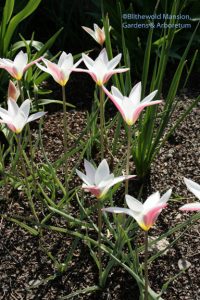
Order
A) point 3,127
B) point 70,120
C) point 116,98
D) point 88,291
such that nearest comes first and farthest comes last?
point 116,98
point 88,291
point 3,127
point 70,120

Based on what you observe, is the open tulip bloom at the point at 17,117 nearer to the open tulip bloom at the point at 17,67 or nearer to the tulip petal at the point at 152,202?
the open tulip bloom at the point at 17,67

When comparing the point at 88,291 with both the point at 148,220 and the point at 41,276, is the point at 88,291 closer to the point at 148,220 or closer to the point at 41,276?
the point at 41,276

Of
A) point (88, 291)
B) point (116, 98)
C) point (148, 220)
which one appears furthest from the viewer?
point (88, 291)

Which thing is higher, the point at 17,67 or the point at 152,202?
the point at 17,67

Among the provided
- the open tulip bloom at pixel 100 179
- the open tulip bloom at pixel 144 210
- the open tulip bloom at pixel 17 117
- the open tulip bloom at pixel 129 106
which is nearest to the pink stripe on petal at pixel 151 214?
the open tulip bloom at pixel 144 210

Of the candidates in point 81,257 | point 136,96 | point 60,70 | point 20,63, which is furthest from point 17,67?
point 81,257

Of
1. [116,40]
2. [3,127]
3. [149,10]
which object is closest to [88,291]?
[3,127]

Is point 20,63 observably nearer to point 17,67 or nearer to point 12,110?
point 17,67

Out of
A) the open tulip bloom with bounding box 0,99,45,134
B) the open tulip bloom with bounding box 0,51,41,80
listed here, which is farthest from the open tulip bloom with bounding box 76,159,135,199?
the open tulip bloom with bounding box 0,51,41,80
